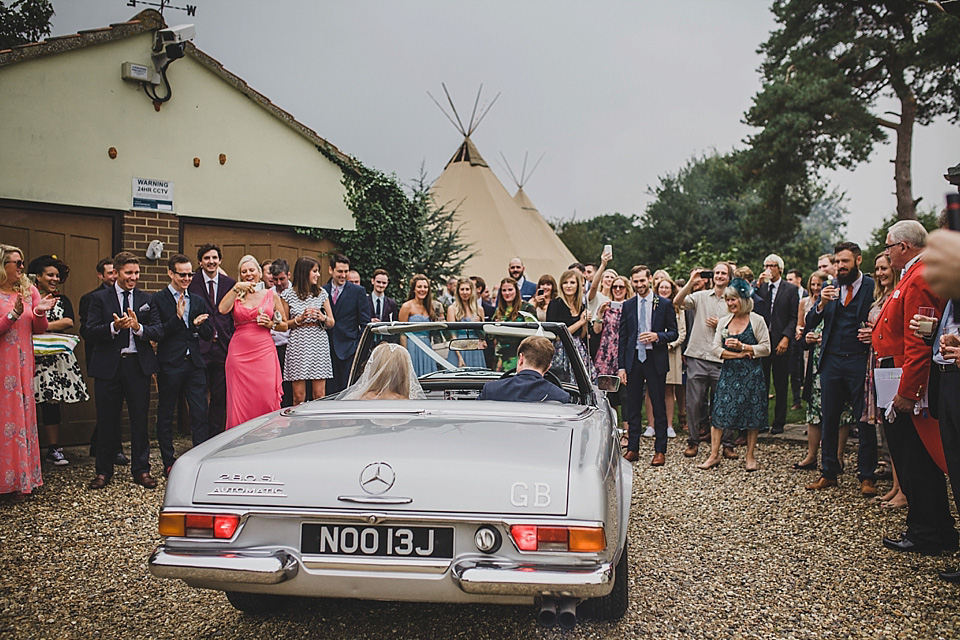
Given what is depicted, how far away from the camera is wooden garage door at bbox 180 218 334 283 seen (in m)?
9.86

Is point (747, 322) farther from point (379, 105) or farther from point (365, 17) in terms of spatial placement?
point (379, 105)

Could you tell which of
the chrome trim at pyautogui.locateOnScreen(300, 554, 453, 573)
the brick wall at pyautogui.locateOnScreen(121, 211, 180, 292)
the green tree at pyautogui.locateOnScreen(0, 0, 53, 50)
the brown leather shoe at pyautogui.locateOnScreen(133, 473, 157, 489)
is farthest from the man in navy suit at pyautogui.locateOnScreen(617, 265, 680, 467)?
the green tree at pyautogui.locateOnScreen(0, 0, 53, 50)

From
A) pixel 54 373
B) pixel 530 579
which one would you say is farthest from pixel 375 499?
pixel 54 373

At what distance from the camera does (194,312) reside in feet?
22.7

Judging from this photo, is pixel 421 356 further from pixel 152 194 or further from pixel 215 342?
pixel 152 194

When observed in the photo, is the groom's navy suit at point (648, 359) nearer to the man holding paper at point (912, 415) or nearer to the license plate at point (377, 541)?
the man holding paper at point (912, 415)

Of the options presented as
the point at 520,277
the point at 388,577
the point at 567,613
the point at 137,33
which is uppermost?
the point at 137,33

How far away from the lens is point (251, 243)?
34.3 ft

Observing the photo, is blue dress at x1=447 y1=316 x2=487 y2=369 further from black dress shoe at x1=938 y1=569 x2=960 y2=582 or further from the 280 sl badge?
Result: black dress shoe at x1=938 y1=569 x2=960 y2=582

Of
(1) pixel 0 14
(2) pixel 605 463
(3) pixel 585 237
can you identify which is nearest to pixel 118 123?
(1) pixel 0 14

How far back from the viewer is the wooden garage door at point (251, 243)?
9.86 m

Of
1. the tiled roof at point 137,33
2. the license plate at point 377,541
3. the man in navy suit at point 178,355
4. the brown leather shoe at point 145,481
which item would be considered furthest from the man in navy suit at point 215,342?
the license plate at point 377,541

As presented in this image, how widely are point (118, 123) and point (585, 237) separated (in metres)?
40.8

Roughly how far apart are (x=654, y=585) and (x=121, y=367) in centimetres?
488
